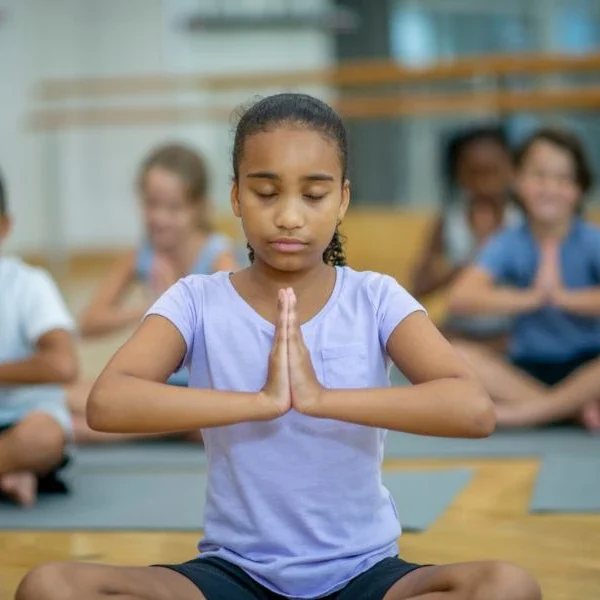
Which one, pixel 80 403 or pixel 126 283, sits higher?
pixel 126 283

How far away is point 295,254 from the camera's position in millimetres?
1707

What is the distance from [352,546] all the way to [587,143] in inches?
183

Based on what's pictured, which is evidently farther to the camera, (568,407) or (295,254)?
(568,407)

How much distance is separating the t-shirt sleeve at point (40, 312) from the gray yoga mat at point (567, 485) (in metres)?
1.00

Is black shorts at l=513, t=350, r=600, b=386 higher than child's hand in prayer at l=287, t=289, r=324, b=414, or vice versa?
child's hand in prayer at l=287, t=289, r=324, b=414

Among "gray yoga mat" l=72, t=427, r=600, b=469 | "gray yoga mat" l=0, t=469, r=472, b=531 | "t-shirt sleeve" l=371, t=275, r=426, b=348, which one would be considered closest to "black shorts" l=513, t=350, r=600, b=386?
"gray yoga mat" l=72, t=427, r=600, b=469

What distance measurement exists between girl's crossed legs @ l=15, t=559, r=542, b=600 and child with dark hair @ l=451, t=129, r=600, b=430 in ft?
6.71

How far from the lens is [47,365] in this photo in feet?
9.06

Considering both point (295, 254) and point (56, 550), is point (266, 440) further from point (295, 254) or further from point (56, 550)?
point (56, 550)

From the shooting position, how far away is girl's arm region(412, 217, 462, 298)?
468cm

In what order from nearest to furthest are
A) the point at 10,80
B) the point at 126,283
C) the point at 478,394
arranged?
the point at 478,394, the point at 126,283, the point at 10,80

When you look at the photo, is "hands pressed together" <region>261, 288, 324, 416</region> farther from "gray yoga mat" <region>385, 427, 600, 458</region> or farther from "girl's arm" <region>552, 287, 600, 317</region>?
"girl's arm" <region>552, 287, 600, 317</region>

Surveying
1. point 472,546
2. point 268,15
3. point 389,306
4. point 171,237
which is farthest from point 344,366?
point 268,15

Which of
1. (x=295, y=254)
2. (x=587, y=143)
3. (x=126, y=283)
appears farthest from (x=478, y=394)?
(x=587, y=143)
